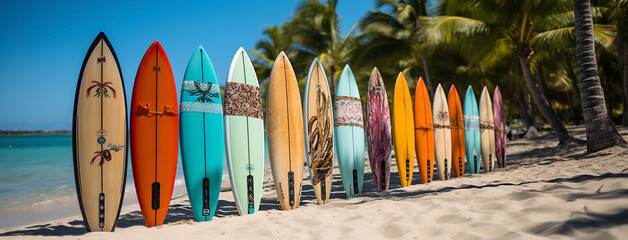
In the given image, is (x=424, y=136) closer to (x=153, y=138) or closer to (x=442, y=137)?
(x=442, y=137)

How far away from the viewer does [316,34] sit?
1557cm

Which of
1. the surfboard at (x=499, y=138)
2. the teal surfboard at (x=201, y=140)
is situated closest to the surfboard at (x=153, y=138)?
the teal surfboard at (x=201, y=140)

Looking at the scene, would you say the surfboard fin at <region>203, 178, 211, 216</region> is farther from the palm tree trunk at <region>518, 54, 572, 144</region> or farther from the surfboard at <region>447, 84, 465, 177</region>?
the palm tree trunk at <region>518, 54, 572, 144</region>

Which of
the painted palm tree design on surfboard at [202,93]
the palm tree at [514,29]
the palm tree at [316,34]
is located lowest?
the painted palm tree design on surfboard at [202,93]

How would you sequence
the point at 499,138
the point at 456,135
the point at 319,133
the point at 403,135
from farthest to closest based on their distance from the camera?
the point at 499,138, the point at 456,135, the point at 403,135, the point at 319,133

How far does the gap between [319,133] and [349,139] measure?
1.53 feet

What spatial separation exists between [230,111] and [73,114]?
1235mm

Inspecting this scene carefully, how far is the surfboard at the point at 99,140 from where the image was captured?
2.87 m

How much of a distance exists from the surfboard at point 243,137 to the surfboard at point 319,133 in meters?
0.51

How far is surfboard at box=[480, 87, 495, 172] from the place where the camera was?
5.79 metres

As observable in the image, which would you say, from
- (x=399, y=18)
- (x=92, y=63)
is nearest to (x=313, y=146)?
(x=92, y=63)

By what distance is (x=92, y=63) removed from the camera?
301 cm

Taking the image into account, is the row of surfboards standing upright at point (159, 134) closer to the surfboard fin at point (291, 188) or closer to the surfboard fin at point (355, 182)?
the surfboard fin at point (291, 188)

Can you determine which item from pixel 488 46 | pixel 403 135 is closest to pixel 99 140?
pixel 403 135
